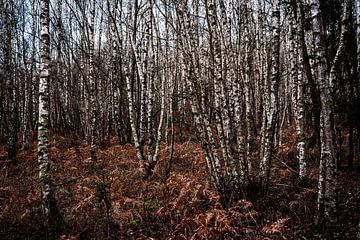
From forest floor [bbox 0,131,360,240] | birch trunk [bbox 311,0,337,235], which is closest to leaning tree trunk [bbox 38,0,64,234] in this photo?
forest floor [bbox 0,131,360,240]

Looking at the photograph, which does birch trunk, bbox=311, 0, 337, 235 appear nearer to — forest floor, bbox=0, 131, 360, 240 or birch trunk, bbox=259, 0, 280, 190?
forest floor, bbox=0, 131, 360, 240

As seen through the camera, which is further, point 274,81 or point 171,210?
point 171,210

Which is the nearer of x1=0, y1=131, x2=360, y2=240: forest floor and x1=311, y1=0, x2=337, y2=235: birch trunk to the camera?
x1=311, y1=0, x2=337, y2=235: birch trunk

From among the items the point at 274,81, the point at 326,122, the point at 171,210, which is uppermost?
the point at 274,81

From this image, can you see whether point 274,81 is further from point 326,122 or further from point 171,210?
point 171,210

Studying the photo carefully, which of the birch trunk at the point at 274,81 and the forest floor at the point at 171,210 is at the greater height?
the birch trunk at the point at 274,81

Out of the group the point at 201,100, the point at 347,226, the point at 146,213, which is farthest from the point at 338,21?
the point at 146,213

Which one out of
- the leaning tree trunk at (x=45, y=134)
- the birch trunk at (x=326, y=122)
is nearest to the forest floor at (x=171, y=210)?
the leaning tree trunk at (x=45, y=134)

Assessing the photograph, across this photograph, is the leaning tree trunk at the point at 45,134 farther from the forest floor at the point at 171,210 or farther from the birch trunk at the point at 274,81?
the birch trunk at the point at 274,81

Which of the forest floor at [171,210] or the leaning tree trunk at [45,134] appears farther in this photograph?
the leaning tree trunk at [45,134]

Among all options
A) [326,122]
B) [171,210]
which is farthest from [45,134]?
[326,122]

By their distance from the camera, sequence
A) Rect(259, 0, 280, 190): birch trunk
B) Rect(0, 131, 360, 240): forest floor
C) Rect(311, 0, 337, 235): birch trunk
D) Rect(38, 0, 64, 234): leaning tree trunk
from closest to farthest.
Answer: Rect(311, 0, 337, 235): birch trunk < Rect(0, 131, 360, 240): forest floor < Rect(38, 0, 64, 234): leaning tree trunk < Rect(259, 0, 280, 190): birch trunk

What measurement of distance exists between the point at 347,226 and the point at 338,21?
5.90 m

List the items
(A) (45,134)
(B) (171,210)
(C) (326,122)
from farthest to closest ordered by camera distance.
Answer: (B) (171,210) < (A) (45,134) < (C) (326,122)
